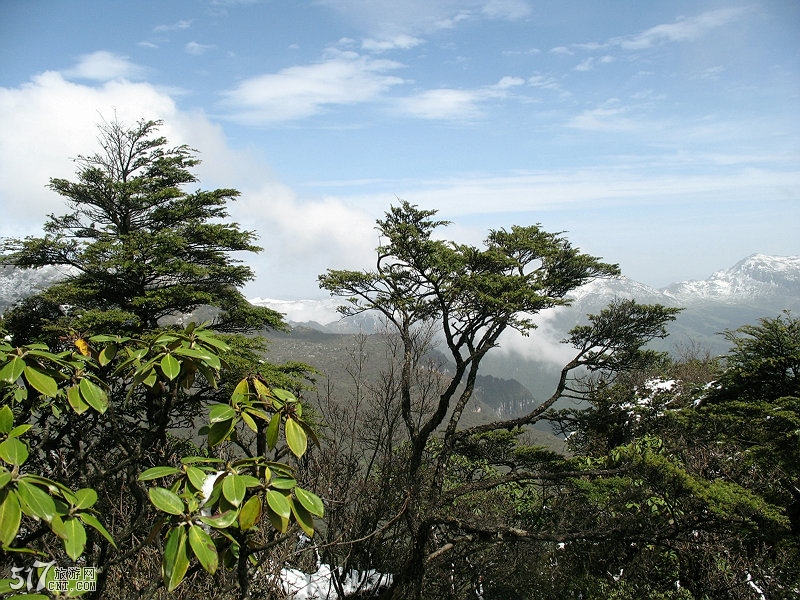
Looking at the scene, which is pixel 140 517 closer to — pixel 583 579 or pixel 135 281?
pixel 583 579

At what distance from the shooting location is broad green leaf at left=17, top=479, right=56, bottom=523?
0.97m

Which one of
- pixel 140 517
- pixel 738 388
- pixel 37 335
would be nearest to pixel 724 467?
pixel 738 388

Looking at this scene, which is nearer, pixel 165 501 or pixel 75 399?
pixel 165 501

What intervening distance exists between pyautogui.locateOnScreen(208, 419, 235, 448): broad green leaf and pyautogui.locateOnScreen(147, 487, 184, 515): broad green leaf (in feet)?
0.55

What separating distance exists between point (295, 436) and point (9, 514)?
62 centimetres

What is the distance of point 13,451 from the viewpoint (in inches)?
40.6

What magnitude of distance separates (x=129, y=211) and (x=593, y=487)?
487 inches

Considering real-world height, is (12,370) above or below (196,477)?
above

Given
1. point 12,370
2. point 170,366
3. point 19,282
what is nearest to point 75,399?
point 12,370

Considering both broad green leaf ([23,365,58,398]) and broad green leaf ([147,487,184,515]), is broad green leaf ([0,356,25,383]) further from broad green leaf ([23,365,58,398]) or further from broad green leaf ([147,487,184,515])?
broad green leaf ([147,487,184,515])

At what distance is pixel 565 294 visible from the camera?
39.9 feet

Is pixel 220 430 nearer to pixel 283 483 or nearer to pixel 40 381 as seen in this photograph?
pixel 283 483

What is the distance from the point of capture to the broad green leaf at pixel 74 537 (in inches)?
40.3

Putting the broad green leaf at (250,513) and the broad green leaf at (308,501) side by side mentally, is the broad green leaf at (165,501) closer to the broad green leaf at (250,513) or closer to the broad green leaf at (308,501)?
the broad green leaf at (250,513)
